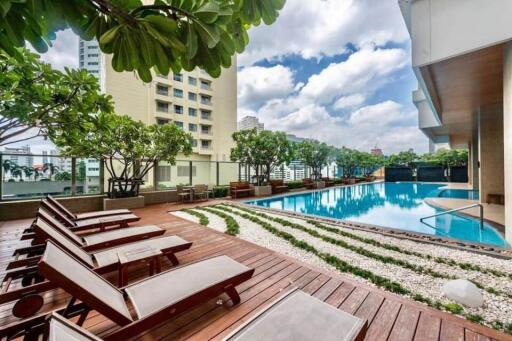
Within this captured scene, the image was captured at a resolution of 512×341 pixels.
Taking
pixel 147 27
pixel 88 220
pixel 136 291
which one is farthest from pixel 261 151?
pixel 147 27

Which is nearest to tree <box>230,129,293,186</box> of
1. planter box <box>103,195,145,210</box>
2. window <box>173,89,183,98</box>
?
planter box <box>103,195,145,210</box>

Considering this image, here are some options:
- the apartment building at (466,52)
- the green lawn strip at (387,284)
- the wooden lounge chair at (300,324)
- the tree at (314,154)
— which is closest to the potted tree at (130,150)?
the green lawn strip at (387,284)

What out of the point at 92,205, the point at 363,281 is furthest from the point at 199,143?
the point at 363,281

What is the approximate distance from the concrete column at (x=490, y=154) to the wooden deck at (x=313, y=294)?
972cm

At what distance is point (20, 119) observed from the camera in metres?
2.33

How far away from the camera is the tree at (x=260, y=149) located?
13.1 metres

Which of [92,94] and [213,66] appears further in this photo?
[92,94]

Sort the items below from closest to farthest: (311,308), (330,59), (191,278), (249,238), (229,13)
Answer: (229,13) → (311,308) → (191,278) → (249,238) → (330,59)

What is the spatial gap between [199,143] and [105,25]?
29.9 metres

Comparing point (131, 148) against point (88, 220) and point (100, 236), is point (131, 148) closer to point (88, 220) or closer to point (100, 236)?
point (88, 220)

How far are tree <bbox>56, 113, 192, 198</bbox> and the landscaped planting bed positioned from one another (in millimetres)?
4890

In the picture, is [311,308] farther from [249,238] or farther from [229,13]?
[249,238]

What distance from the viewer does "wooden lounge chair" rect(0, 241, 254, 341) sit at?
5.07 ft

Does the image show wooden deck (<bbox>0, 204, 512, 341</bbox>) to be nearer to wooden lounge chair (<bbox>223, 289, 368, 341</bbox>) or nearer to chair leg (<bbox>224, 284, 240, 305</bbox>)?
chair leg (<bbox>224, 284, 240, 305</bbox>)
